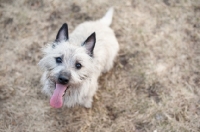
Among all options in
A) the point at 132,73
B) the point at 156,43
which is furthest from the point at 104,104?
the point at 156,43

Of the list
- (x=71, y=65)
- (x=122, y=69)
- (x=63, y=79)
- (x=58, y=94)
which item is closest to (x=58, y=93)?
(x=58, y=94)

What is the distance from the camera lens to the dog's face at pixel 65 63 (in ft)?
9.38

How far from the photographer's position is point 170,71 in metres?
4.28

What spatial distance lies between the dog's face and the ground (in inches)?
35.5

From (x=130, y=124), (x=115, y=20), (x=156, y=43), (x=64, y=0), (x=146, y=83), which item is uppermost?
Result: (x=64, y=0)

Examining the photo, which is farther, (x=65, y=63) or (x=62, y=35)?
(x=62, y=35)

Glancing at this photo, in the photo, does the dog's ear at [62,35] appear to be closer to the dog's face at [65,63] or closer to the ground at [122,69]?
the dog's face at [65,63]

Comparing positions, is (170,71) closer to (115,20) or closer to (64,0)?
(115,20)

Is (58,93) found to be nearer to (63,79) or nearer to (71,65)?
(63,79)

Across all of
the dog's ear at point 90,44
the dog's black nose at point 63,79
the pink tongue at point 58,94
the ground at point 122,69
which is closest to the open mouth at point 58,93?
the pink tongue at point 58,94

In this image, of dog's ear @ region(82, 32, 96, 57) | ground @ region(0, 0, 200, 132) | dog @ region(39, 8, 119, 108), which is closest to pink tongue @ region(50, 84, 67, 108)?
dog @ region(39, 8, 119, 108)

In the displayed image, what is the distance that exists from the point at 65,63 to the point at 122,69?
1.63m

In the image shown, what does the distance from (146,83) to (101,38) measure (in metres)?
1.18

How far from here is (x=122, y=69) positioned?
14.1 feet
